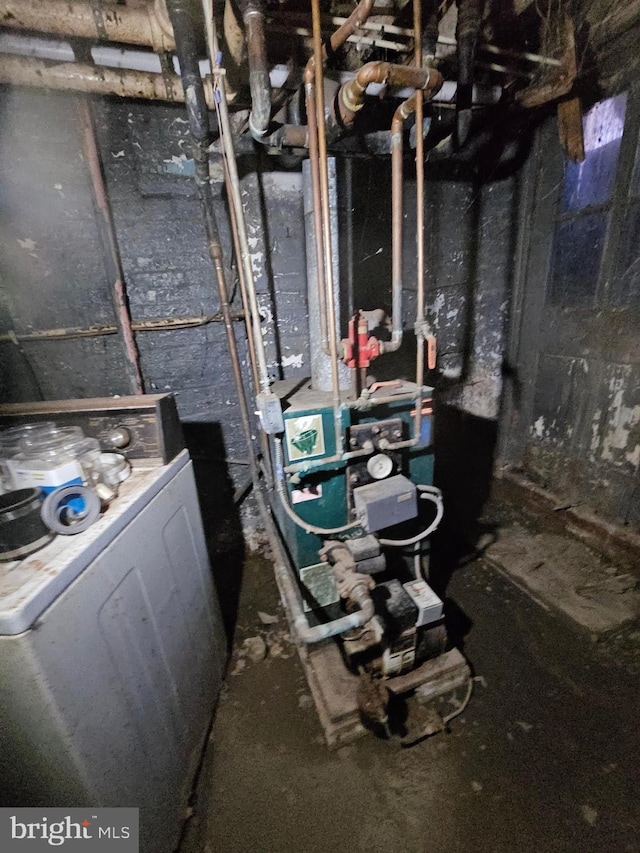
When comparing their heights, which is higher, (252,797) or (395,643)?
(395,643)

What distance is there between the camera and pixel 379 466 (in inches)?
57.0

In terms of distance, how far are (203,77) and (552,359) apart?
104 inches

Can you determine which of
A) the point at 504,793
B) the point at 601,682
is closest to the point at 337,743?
the point at 504,793

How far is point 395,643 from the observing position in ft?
4.62

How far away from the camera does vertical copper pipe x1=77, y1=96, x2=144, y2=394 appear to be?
1.69 metres

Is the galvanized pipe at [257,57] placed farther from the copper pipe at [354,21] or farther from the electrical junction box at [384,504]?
the electrical junction box at [384,504]

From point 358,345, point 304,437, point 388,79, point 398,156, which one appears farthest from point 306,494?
point 388,79

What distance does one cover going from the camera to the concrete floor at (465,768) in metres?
1.19

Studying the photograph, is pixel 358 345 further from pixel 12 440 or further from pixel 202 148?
pixel 12 440

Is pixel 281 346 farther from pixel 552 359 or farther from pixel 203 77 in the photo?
pixel 552 359

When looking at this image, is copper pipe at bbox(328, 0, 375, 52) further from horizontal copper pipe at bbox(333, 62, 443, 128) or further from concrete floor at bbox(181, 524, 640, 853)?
concrete floor at bbox(181, 524, 640, 853)

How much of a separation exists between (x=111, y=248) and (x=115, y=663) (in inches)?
75.8

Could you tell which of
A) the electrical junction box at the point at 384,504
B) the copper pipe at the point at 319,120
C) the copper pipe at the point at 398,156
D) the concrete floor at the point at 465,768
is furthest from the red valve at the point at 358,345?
the concrete floor at the point at 465,768

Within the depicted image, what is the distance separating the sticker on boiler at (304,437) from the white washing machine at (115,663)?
49cm
